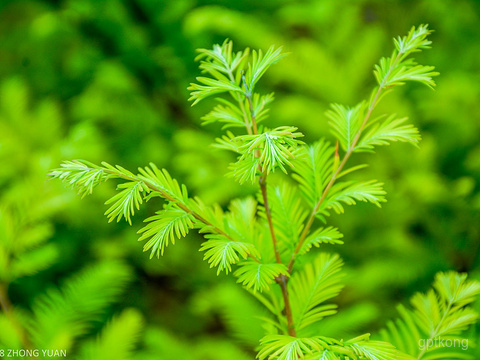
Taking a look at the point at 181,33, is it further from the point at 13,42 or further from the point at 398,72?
the point at 398,72

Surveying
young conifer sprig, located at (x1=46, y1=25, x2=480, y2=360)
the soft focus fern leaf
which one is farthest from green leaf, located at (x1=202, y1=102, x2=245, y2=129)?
the soft focus fern leaf

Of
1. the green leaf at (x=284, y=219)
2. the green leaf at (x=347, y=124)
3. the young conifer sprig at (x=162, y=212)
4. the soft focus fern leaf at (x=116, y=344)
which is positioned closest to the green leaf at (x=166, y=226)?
the young conifer sprig at (x=162, y=212)

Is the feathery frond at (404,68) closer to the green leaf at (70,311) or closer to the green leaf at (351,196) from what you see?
the green leaf at (351,196)

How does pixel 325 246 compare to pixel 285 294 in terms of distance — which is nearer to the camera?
pixel 285 294

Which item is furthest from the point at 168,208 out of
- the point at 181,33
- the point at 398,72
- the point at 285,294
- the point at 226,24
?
the point at 181,33

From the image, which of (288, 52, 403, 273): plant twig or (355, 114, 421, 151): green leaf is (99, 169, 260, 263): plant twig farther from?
(355, 114, 421, 151): green leaf

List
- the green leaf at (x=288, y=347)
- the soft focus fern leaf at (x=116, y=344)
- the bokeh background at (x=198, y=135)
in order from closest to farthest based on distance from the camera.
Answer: the green leaf at (x=288, y=347) → the soft focus fern leaf at (x=116, y=344) → the bokeh background at (x=198, y=135)

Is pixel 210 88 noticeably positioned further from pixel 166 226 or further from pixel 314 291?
pixel 314 291
